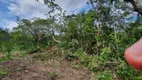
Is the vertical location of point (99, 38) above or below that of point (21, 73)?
above

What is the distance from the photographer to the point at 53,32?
1498 cm

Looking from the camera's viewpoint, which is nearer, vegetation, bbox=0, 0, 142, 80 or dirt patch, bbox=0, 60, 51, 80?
dirt patch, bbox=0, 60, 51, 80

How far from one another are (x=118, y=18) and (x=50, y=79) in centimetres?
534

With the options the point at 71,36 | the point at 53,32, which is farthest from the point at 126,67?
the point at 53,32

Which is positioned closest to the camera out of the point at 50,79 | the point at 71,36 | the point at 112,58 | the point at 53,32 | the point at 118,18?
the point at 50,79

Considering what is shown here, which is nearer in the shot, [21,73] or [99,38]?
[21,73]

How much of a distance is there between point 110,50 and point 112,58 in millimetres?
364

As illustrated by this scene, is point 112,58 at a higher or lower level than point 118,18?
lower

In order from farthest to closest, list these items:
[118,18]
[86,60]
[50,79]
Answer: [118,18] → [86,60] → [50,79]

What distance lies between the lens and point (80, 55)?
753 centimetres

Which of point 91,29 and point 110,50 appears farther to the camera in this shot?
point 91,29

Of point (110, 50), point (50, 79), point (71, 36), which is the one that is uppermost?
point (71, 36)

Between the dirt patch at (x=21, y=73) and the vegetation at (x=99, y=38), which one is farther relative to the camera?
the vegetation at (x=99, y=38)

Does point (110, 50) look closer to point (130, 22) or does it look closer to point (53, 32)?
point (130, 22)
